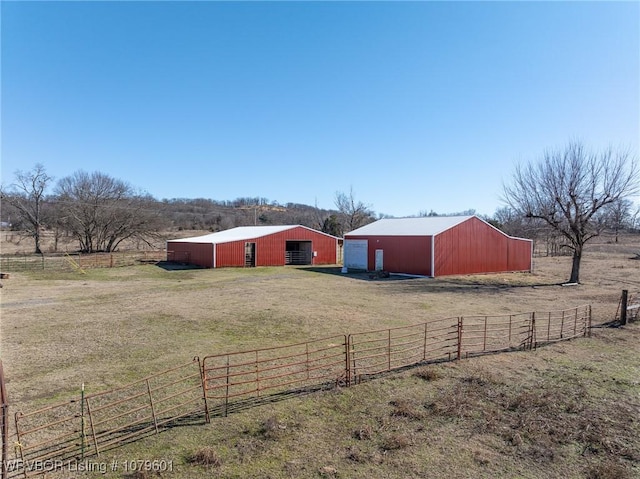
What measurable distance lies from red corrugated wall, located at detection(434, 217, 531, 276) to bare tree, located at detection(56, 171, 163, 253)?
36.6 meters

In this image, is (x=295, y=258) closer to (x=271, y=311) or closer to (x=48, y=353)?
(x=271, y=311)

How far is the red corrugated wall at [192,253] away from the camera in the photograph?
111 feet

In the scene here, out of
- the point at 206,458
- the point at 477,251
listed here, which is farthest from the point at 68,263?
the point at 206,458

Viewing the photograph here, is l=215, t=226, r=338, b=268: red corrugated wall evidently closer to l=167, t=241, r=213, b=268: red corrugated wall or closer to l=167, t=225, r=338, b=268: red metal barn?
l=167, t=225, r=338, b=268: red metal barn

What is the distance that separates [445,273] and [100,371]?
24.0 m

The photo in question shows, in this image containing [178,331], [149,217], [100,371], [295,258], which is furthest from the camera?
[149,217]

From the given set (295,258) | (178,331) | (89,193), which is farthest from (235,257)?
(89,193)

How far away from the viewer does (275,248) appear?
36.3 m

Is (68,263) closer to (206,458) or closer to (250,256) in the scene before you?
(250,256)

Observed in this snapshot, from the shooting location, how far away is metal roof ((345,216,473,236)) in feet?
96.3

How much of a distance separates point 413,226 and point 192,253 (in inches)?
790

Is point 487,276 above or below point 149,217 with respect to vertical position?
below

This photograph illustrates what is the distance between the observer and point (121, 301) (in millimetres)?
17922

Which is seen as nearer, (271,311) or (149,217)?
(271,311)
